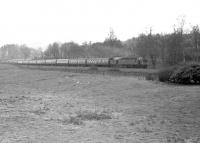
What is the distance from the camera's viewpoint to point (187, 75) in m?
20.2

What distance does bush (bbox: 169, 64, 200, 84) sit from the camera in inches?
789

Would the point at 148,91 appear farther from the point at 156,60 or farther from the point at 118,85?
the point at 156,60

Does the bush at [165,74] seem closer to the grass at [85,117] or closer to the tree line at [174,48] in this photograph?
the grass at [85,117]

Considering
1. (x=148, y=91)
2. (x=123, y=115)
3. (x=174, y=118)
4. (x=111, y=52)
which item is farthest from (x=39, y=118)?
(x=111, y=52)

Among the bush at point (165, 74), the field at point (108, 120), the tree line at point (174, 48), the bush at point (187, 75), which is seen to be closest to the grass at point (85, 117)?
the field at point (108, 120)

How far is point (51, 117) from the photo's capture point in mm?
10305

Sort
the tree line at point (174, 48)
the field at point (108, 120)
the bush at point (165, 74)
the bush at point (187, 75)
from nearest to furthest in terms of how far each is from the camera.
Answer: the field at point (108, 120), the bush at point (187, 75), the bush at point (165, 74), the tree line at point (174, 48)

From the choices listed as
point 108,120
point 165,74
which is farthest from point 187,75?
point 108,120

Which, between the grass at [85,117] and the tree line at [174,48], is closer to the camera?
the grass at [85,117]

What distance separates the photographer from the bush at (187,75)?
20.0m

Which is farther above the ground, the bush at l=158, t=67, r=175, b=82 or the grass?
the bush at l=158, t=67, r=175, b=82

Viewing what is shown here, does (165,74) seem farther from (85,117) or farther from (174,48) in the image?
(174,48)

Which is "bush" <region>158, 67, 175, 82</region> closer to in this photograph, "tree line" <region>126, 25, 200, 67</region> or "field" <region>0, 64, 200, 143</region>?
"field" <region>0, 64, 200, 143</region>

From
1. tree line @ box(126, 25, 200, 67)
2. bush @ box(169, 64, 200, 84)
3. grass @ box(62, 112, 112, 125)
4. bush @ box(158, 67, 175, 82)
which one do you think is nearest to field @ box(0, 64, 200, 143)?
grass @ box(62, 112, 112, 125)
